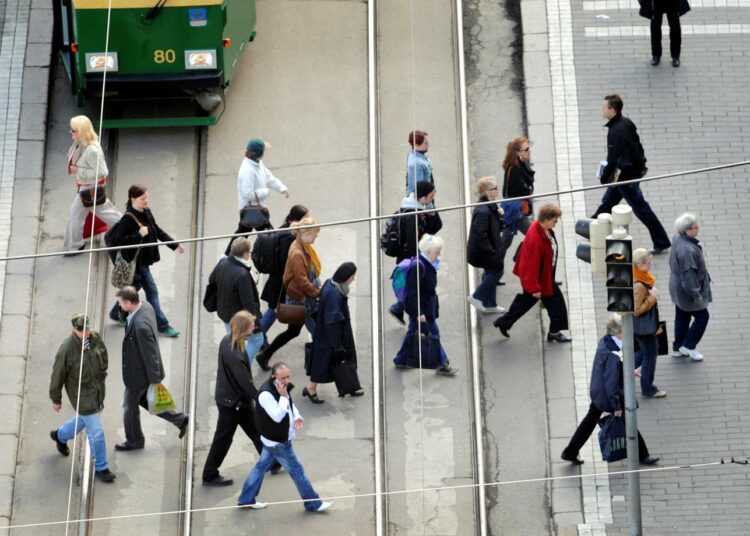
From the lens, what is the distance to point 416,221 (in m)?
18.7

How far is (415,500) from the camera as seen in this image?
18.2m

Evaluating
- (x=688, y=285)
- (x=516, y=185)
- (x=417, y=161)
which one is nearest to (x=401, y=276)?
(x=417, y=161)

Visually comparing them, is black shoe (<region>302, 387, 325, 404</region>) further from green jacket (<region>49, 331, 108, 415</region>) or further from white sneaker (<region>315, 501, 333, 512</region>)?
green jacket (<region>49, 331, 108, 415</region>)

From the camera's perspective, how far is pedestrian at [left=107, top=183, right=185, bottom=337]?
18.5 m

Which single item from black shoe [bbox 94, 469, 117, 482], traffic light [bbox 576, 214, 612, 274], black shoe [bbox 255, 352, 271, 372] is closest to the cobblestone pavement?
traffic light [bbox 576, 214, 612, 274]

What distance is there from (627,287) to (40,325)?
6.43m

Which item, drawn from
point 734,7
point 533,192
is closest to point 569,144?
point 533,192

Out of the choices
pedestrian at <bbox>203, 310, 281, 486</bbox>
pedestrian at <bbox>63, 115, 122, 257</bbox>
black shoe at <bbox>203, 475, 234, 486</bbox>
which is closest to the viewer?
pedestrian at <bbox>203, 310, 281, 486</bbox>

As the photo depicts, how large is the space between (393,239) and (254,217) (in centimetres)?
143

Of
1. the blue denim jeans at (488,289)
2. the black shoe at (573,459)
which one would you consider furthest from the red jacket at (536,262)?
the black shoe at (573,459)

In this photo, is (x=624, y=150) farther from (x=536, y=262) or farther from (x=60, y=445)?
(x=60, y=445)

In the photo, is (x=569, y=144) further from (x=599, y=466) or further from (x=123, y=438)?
(x=123, y=438)

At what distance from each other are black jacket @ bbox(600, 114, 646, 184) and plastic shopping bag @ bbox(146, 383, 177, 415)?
5.02 metres

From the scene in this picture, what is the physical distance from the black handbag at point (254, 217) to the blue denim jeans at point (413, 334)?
177 cm
